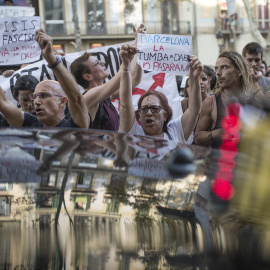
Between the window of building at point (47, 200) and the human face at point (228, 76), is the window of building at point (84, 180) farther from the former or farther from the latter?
the human face at point (228, 76)

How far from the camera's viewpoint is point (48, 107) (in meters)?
4.52

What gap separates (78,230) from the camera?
2.21m

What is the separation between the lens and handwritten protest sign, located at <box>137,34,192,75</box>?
546 cm

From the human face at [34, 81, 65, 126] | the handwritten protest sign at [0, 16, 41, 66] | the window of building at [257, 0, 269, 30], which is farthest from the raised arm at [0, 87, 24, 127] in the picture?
the window of building at [257, 0, 269, 30]

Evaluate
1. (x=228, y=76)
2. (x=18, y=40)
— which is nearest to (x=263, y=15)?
(x=18, y=40)

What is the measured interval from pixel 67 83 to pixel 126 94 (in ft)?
2.13

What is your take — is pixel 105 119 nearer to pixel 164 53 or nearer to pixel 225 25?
pixel 164 53

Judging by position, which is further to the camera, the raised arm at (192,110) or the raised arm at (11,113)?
the raised arm at (192,110)

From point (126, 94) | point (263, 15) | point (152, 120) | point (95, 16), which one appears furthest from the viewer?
point (263, 15)

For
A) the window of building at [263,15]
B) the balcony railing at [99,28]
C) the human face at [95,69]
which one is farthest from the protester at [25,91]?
the window of building at [263,15]

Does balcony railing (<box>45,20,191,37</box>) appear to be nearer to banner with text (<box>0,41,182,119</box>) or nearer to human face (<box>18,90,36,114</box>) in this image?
banner with text (<box>0,41,182,119</box>)

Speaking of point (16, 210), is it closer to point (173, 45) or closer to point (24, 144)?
point (24, 144)

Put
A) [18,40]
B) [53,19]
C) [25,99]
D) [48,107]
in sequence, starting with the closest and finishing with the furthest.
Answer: [48,107] → [25,99] → [18,40] → [53,19]

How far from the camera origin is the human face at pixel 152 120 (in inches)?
186
